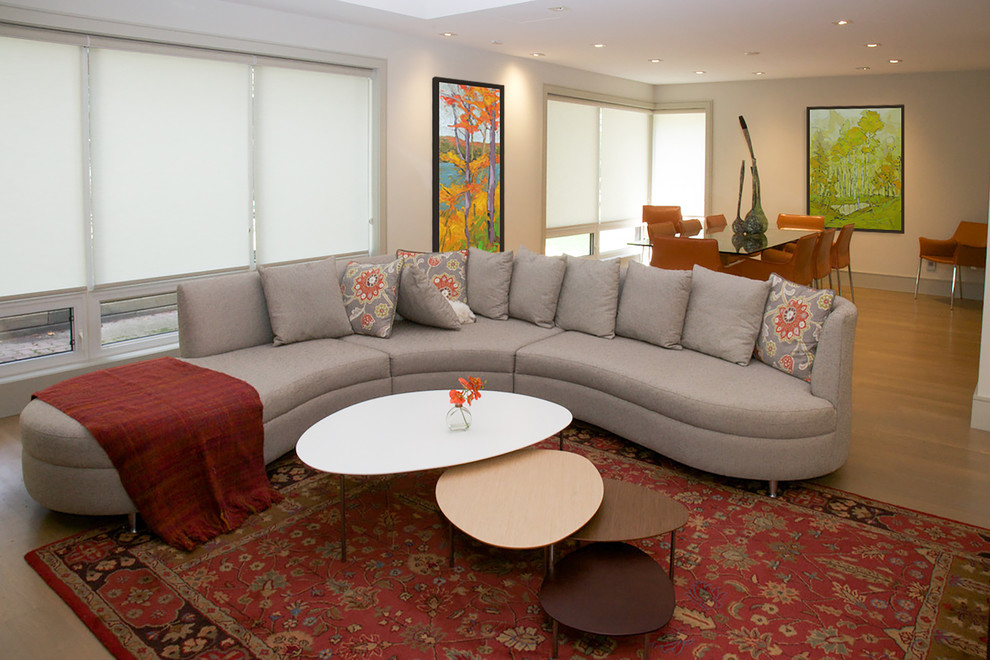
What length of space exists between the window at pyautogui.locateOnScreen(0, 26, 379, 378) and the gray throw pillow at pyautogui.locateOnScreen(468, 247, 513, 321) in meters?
1.65

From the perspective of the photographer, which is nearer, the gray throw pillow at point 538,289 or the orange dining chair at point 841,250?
the gray throw pillow at point 538,289

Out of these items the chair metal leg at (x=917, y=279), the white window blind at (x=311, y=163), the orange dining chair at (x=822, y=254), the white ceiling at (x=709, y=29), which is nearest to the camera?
the white ceiling at (x=709, y=29)

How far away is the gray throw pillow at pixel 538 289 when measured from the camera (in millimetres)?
4902

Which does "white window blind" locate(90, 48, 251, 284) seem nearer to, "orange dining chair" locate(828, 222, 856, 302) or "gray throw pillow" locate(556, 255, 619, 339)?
"gray throw pillow" locate(556, 255, 619, 339)

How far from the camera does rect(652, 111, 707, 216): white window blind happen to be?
33.6 feet

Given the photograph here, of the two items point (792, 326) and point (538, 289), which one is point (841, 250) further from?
point (792, 326)

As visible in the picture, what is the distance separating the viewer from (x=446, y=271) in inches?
201

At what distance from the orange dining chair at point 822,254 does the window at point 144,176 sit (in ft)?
13.7

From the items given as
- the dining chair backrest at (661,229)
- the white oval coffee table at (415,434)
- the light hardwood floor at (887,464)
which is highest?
the dining chair backrest at (661,229)

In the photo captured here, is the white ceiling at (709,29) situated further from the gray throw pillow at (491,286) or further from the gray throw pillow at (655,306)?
the gray throw pillow at (655,306)

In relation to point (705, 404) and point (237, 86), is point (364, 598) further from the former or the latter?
point (237, 86)

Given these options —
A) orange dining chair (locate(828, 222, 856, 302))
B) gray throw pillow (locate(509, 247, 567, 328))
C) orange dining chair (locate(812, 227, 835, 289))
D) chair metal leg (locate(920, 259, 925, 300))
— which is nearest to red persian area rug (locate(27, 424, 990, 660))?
gray throw pillow (locate(509, 247, 567, 328))

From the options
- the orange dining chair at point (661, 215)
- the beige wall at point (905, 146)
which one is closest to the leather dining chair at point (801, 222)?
the beige wall at point (905, 146)

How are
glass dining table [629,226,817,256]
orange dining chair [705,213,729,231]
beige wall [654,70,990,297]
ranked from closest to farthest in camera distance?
glass dining table [629,226,817,256] → orange dining chair [705,213,729,231] → beige wall [654,70,990,297]
